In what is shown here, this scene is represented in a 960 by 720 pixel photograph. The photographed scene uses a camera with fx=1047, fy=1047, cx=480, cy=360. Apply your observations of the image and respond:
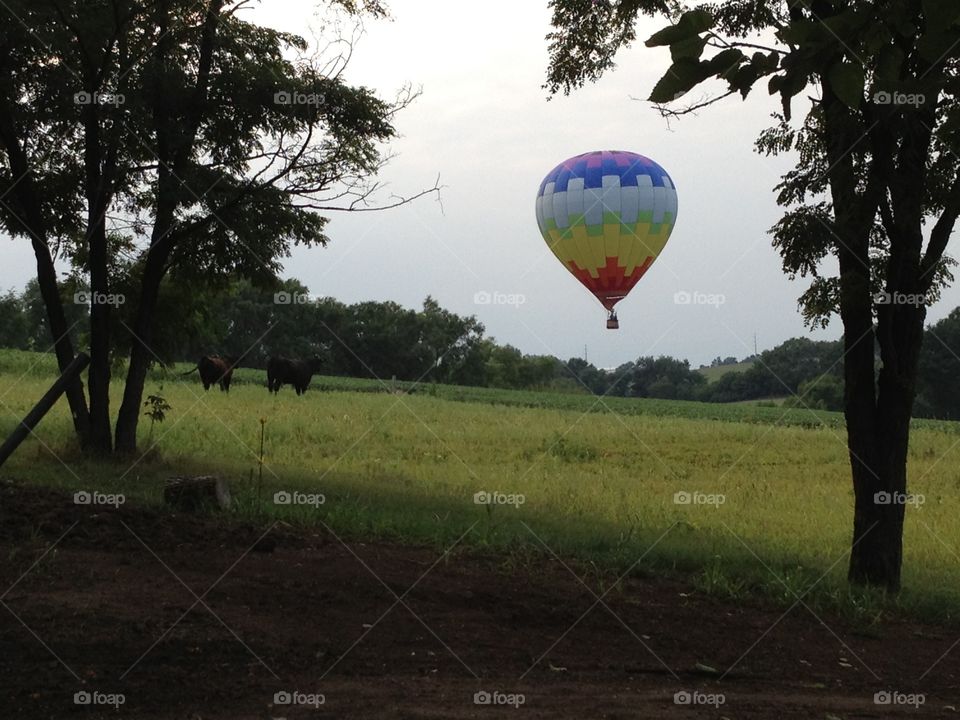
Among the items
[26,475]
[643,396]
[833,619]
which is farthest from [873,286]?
[643,396]

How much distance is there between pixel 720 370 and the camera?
99000 mm

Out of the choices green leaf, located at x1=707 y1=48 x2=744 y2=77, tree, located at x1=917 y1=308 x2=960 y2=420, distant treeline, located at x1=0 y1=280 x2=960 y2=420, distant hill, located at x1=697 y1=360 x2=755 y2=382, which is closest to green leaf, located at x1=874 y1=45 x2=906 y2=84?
green leaf, located at x1=707 y1=48 x2=744 y2=77

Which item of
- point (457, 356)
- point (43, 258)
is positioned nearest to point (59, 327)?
point (43, 258)

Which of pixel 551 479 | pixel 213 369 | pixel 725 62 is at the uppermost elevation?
pixel 725 62

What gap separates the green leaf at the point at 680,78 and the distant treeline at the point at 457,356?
46624 millimetres

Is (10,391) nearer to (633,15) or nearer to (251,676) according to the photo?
(633,15)

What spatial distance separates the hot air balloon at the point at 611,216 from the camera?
1194 inches

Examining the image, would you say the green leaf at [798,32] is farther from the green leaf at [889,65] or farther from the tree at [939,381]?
the tree at [939,381]

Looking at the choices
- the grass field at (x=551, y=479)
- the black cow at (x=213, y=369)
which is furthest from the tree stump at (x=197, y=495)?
the black cow at (x=213, y=369)

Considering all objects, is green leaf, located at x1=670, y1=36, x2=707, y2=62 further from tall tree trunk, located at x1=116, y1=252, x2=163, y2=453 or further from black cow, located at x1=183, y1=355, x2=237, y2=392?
black cow, located at x1=183, y1=355, x2=237, y2=392

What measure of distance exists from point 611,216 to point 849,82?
27.4 meters

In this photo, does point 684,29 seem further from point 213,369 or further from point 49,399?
point 213,369

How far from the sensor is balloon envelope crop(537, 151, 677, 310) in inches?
1194

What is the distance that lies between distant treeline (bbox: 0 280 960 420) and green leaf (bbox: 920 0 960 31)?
1849 inches
